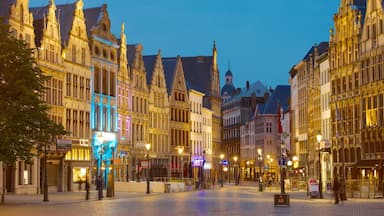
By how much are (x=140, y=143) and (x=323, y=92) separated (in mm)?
22329

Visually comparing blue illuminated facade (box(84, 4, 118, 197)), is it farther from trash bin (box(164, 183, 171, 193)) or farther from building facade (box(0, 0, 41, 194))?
building facade (box(0, 0, 41, 194))

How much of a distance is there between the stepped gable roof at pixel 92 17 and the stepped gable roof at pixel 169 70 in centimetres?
2786

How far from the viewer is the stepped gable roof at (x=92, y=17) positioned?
7938 centimetres

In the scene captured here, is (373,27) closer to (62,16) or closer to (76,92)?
(76,92)

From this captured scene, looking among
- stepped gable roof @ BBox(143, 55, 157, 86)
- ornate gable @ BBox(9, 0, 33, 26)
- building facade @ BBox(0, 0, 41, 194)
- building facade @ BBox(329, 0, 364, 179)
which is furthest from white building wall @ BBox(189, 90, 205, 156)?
ornate gable @ BBox(9, 0, 33, 26)

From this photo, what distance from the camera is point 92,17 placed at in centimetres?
8038

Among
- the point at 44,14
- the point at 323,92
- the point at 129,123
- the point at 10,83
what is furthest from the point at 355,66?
the point at 10,83

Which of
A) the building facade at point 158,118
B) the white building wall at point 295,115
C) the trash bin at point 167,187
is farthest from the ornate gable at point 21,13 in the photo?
the white building wall at point 295,115

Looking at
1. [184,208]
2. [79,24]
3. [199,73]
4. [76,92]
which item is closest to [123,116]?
[76,92]

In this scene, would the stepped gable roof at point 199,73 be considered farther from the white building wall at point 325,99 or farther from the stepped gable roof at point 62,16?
the stepped gable roof at point 62,16

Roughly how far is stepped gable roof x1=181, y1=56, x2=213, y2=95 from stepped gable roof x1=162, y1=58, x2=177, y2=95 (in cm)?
2248

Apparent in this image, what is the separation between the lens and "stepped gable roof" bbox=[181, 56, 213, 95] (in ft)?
443

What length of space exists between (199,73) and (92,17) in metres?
56.6

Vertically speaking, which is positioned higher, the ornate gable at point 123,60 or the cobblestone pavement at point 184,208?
the ornate gable at point 123,60
